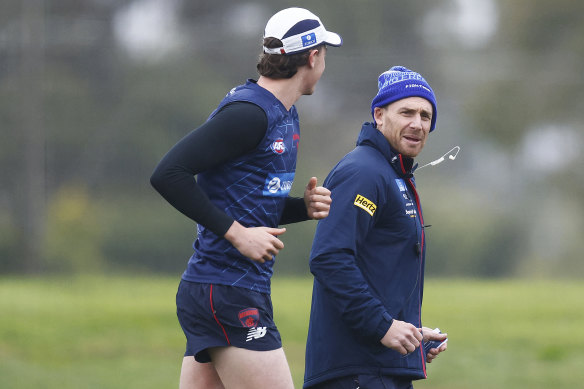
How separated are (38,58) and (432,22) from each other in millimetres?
7561

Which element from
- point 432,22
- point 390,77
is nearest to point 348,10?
point 432,22

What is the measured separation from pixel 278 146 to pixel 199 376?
0.92 metres

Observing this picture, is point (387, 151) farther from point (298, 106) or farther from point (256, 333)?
point (298, 106)

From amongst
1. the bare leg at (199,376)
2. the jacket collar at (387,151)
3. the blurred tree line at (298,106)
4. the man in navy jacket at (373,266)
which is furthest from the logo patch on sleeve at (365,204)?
the blurred tree line at (298,106)

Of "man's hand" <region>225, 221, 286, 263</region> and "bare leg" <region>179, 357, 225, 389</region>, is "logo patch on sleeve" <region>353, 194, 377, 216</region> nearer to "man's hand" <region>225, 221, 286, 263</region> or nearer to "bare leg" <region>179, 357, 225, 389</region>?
"man's hand" <region>225, 221, 286, 263</region>

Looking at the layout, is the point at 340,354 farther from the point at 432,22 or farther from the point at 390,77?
the point at 432,22

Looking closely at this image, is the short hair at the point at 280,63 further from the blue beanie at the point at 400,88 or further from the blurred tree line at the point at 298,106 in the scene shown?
the blurred tree line at the point at 298,106

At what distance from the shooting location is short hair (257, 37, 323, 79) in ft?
12.0

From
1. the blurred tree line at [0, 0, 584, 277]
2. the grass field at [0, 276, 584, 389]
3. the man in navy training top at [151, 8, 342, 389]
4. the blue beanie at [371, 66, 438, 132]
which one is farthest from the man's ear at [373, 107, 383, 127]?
the blurred tree line at [0, 0, 584, 277]

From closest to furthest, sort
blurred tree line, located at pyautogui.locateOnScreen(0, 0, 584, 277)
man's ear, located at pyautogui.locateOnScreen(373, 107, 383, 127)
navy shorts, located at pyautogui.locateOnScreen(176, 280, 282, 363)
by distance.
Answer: navy shorts, located at pyautogui.locateOnScreen(176, 280, 282, 363) < man's ear, located at pyautogui.locateOnScreen(373, 107, 383, 127) < blurred tree line, located at pyautogui.locateOnScreen(0, 0, 584, 277)

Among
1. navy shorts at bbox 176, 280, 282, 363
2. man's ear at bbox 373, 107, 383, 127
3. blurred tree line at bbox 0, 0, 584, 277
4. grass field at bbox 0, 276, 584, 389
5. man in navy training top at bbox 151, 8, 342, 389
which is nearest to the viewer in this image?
man in navy training top at bbox 151, 8, 342, 389

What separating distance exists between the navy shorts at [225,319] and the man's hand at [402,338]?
15.7 inches

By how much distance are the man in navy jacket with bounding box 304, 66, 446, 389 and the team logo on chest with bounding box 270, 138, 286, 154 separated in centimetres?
29

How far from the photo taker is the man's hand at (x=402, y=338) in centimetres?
358
